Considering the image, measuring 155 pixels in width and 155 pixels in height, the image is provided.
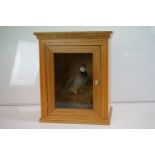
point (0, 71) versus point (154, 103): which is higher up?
point (0, 71)

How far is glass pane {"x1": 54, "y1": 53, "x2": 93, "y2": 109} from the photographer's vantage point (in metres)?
1.21

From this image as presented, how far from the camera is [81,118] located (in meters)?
1.23

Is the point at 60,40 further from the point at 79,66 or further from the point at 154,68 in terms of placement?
the point at 154,68

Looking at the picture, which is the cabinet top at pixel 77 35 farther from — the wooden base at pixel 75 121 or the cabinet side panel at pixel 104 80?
the wooden base at pixel 75 121

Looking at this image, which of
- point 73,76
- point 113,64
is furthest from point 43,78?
point 113,64

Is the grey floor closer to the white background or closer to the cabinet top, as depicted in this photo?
the white background

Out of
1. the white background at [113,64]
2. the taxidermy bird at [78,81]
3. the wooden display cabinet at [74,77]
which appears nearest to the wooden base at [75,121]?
the wooden display cabinet at [74,77]

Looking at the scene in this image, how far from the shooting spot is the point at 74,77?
4.11 ft

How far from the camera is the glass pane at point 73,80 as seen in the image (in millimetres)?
1215

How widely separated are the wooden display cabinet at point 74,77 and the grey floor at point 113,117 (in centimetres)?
5

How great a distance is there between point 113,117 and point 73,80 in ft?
0.85

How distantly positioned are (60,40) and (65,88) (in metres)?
0.22
